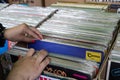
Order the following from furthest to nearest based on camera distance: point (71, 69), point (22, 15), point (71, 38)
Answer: point (22, 15)
point (71, 38)
point (71, 69)

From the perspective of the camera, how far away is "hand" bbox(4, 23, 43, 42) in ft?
2.94

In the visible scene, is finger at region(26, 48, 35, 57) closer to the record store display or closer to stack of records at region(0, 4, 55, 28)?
the record store display

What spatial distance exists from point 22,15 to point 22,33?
22cm

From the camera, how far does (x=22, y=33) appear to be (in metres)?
0.95

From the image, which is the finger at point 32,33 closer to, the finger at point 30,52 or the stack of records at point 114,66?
the finger at point 30,52

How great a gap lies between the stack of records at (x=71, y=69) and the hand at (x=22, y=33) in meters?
0.15

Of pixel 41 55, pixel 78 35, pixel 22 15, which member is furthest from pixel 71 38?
pixel 22 15

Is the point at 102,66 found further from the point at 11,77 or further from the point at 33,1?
the point at 33,1

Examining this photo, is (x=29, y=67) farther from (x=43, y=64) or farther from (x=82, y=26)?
(x=82, y=26)

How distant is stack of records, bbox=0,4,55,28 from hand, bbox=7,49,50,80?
0.27 metres

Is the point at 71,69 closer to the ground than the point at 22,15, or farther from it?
closer to the ground

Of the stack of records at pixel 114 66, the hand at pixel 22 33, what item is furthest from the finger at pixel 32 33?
the stack of records at pixel 114 66

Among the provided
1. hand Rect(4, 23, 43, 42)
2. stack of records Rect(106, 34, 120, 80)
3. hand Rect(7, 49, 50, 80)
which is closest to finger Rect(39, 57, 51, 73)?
hand Rect(7, 49, 50, 80)

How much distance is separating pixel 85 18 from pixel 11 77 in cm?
49
